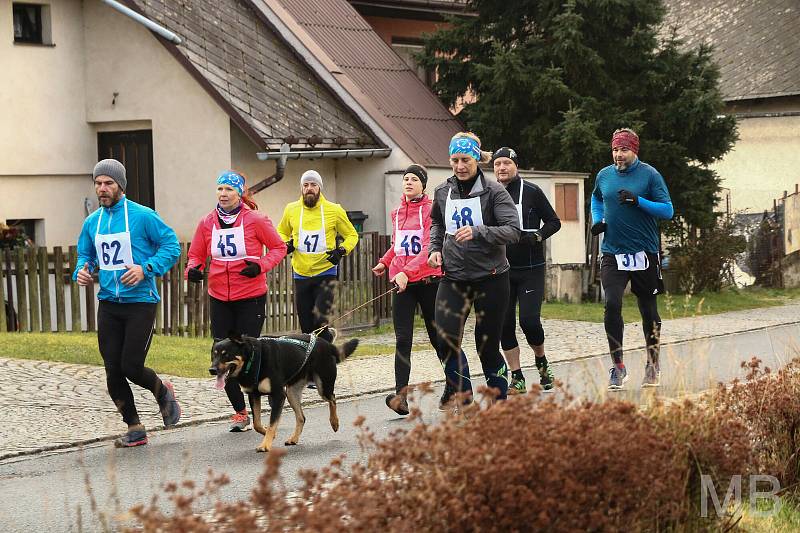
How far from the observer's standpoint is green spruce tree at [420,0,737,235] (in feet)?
80.2

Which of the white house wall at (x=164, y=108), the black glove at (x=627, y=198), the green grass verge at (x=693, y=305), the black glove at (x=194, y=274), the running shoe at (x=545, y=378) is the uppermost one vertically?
the white house wall at (x=164, y=108)

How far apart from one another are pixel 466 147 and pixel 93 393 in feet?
15.5

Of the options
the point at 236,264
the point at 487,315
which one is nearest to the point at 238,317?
the point at 236,264

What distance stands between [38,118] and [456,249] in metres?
14.1

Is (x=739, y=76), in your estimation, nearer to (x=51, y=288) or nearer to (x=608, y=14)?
(x=608, y=14)

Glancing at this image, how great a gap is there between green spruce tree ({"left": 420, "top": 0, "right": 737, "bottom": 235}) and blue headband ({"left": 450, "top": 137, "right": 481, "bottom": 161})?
14.5 meters

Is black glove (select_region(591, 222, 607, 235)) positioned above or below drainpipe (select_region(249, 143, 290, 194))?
below

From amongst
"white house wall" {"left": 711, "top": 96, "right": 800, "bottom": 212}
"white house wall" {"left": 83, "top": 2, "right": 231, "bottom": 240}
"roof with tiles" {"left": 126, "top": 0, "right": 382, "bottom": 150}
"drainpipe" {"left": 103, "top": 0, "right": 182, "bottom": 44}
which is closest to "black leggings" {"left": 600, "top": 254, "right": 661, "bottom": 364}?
"roof with tiles" {"left": 126, "top": 0, "right": 382, "bottom": 150}

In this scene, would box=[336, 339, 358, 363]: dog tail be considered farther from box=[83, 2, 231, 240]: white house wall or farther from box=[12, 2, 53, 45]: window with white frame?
box=[12, 2, 53, 45]: window with white frame

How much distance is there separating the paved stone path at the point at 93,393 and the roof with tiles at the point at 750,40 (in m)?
20.5

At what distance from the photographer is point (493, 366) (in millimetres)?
9836

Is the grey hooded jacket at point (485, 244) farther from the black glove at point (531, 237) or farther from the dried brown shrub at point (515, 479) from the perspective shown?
the dried brown shrub at point (515, 479)

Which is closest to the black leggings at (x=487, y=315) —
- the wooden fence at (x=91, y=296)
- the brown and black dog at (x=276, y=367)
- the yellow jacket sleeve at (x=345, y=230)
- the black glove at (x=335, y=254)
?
the brown and black dog at (x=276, y=367)

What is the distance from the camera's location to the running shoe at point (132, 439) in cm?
1023
